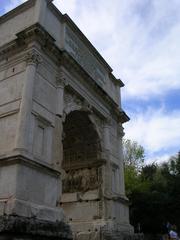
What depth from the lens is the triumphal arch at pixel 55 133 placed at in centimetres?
761

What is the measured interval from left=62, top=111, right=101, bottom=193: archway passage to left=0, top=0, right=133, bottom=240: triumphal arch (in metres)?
0.05

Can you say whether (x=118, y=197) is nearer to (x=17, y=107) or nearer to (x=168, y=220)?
(x=17, y=107)

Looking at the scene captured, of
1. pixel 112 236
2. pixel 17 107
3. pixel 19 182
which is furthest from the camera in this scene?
pixel 112 236

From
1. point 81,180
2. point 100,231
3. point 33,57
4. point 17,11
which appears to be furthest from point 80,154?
point 17,11

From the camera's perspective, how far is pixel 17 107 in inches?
348

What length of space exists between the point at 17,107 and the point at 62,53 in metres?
3.07

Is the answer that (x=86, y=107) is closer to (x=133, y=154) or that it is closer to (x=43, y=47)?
(x=43, y=47)

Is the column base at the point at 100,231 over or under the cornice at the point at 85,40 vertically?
under

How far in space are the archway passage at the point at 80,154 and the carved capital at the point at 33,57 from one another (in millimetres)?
3474

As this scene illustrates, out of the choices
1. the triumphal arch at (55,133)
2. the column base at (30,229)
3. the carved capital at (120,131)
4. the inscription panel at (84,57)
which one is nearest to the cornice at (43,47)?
the triumphal arch at (55,133)

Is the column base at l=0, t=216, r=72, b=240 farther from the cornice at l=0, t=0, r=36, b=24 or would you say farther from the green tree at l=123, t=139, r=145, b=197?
the green tree at l=123, t=139, r=145, b=197

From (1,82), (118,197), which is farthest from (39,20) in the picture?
(118,197)

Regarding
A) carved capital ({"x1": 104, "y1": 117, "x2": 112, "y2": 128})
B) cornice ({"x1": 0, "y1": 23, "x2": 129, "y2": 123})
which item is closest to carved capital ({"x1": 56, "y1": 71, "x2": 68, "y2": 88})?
cornice ({"x1": 0, "y1": 23, "x2": 129, "y2": 123})

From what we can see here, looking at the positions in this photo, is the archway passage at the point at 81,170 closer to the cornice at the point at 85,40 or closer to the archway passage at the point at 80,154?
the archway passage at the point at 80,154
